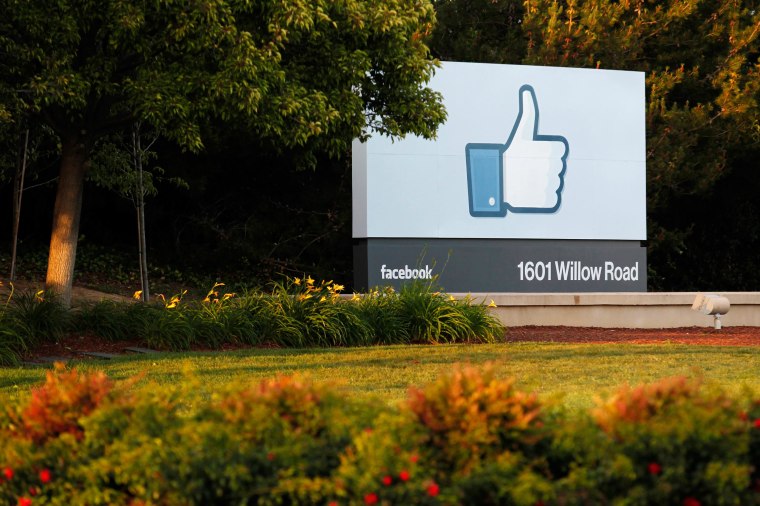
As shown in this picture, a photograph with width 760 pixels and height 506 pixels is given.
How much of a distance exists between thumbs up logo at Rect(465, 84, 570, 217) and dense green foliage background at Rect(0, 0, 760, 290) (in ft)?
16.8

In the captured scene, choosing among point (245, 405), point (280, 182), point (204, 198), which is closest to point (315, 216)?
point (280, 182)

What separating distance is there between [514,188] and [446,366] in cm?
688

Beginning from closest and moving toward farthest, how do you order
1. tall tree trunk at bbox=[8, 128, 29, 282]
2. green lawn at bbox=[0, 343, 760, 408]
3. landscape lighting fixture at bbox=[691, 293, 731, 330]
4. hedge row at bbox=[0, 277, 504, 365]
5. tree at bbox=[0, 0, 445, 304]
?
green lawn at bbox=[0, 343, 760, 408] → tree at bbox=[0, 0, 445, 304] → hedge row at bbox=[0, 277, 504, 365] → landscape lighting fixture at bbox=[691, 293, 731, 330] → tall tree trunk at bbox=[8, 128, 29, 282]

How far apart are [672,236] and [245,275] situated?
967 cm

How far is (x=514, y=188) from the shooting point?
17.0 meters

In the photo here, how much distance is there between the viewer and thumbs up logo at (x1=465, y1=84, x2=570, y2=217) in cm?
1681

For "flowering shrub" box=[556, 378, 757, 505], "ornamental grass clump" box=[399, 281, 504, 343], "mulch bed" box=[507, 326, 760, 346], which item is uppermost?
"ornamental grass clump" box=[399, 281, 504, 343]

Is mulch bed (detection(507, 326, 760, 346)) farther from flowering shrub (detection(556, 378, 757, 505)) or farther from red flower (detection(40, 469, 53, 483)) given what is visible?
red flower (detection(40, 469, 53, 483))

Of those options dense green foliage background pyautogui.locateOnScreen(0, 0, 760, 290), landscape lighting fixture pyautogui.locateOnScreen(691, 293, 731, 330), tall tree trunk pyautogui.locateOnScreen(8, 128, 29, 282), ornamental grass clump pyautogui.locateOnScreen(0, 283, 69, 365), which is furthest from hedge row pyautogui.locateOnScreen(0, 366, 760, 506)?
dense green foliage background pyautogui.locateOnScreen(0, 0, 760, 290)

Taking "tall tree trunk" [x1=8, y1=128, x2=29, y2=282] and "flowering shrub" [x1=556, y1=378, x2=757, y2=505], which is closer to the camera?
"flowering shrub" [x1=556, y1=378, x2=757, y2=505]

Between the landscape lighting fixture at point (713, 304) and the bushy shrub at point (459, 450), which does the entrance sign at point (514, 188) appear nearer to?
the landscape lighting fixture at point (713, 304)

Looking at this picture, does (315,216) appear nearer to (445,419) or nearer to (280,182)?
(280,182)

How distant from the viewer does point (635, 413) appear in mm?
4039

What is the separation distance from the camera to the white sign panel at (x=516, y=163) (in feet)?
54.0
